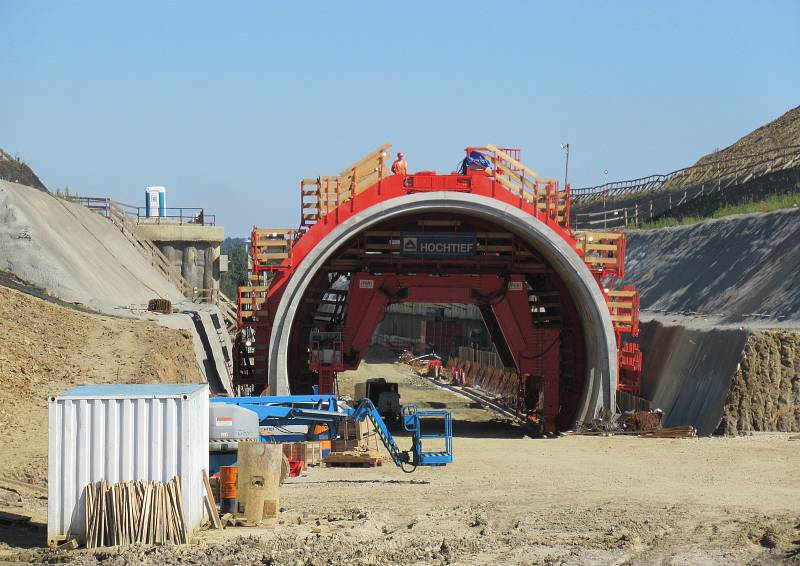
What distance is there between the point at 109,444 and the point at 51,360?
10420mm

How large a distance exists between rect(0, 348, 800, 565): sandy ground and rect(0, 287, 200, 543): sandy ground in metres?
4.00

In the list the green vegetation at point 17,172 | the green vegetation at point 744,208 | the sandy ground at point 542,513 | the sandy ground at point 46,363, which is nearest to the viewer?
the sandy ground at point 542,513

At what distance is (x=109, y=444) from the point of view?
13984 mm

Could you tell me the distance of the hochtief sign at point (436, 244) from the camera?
29.7 meters

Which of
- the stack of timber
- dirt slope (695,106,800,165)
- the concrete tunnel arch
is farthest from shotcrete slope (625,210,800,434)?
dirt slope (695,106,800,165)

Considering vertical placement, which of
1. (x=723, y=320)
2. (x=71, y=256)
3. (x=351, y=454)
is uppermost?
(x=71, y=256)

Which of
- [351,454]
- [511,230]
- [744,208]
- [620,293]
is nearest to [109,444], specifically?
[351,454]

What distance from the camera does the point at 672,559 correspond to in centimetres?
1334

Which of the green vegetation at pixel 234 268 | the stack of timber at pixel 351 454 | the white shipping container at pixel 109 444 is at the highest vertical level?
the green vegetation at pixel 234 268

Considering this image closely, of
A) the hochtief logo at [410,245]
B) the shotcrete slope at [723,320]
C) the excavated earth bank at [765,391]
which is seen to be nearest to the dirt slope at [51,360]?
the hochtief logo at [410,245]

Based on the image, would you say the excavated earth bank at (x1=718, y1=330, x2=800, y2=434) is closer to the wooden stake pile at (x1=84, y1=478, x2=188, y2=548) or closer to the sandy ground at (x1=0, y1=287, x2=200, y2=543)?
the sandy ground at (x1=0, y1=287, x2=200, y2=543)

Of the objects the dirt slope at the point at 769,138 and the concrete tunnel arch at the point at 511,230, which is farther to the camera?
the dirt slope at the point at 769,138

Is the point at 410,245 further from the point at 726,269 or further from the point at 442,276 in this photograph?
the point at 726,269

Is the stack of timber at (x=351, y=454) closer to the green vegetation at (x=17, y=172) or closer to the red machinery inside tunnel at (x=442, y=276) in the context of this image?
the red machinery inside tunnel at (x=442, y=276)
